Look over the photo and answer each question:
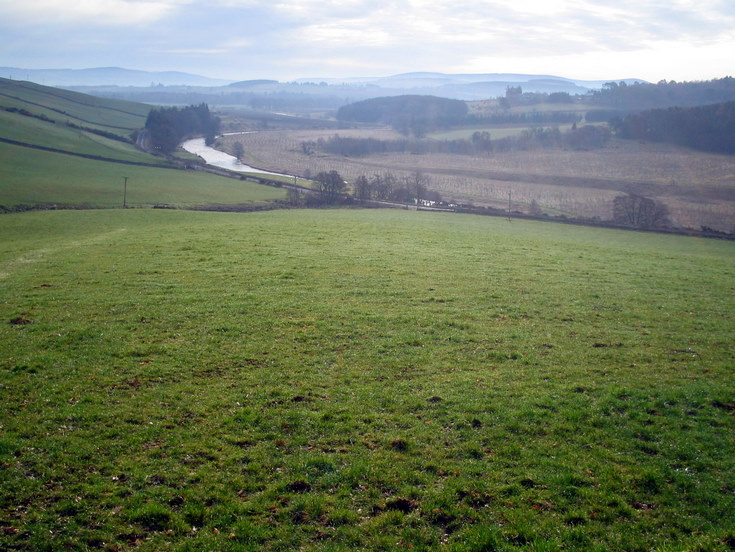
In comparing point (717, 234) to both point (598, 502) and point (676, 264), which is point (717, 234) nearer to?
point (676, 264)

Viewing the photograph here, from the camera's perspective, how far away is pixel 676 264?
31.5 m

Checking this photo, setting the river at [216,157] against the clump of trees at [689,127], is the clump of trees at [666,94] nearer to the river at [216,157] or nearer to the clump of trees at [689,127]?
the clump of trees at [689,127]

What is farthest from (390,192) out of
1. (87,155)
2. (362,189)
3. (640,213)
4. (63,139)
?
(63,139)

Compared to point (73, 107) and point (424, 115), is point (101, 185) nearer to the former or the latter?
point (73, 107)

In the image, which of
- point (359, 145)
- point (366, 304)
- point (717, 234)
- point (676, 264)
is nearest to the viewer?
point (366, 304)

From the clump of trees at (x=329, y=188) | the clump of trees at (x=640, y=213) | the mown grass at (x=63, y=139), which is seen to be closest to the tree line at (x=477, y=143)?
the mown grass at (x=63, y=139)

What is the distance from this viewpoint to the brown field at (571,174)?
226ft

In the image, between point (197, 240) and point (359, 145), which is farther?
point (359, 145)

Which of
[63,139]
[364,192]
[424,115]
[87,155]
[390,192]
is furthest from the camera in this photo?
[424,115]

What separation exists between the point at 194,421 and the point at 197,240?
24.1m

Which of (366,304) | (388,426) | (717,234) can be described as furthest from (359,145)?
(388,426)

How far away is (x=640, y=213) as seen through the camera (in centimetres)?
5931

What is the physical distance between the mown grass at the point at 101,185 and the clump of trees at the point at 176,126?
2962 centimetres

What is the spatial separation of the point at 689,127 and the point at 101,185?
103 m
